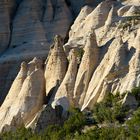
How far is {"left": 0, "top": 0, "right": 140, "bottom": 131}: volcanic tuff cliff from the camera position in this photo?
62.9 m

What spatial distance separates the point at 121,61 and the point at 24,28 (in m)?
19.5

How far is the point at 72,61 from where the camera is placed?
2630 inches

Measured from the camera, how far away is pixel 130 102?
59.4 m

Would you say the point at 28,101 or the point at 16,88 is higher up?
the point at 28,101

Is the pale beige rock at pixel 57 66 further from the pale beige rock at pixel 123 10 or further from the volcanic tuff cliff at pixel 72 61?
the pale beige rock at pixel 123 10

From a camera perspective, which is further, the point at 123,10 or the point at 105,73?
the point at 123,10

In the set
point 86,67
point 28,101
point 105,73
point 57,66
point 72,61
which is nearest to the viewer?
point 105,73

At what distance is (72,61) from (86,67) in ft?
5.54

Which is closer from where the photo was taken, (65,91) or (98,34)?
(65,91)

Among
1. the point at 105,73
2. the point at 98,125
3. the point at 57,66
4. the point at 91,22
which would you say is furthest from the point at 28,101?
the point at 91,22

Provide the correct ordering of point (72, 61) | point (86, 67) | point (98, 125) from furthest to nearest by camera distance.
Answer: point (72, 61) → point (86, 67) → point (98, 125)

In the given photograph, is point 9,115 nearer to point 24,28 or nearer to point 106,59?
point 106,59

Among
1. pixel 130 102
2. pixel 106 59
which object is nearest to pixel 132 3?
pixel 106 59

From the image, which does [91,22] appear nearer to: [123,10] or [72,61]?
[123,10]
